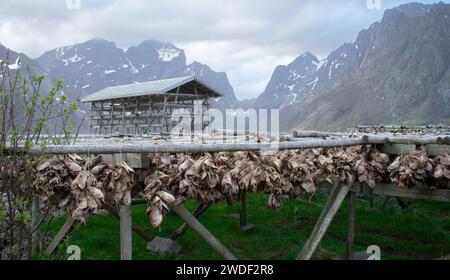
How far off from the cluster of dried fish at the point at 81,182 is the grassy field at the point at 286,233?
11.3 feet

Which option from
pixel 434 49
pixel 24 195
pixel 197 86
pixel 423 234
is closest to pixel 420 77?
pixel 434 49

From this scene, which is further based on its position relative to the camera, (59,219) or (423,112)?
(423,112)

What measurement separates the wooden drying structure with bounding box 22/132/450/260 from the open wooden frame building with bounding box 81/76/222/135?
15656mm

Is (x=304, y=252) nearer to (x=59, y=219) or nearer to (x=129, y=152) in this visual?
(x=129, y=152)

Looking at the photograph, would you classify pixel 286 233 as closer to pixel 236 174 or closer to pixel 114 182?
pixel 236 174

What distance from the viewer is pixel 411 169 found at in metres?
6.59

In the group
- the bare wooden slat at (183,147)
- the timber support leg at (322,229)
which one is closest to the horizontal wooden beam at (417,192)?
the bare wooden slat at (183,147)

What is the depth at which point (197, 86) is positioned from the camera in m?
26.1

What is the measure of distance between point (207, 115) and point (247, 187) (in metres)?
20.1

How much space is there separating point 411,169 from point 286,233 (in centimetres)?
521

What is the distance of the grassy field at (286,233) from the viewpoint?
9.60 m

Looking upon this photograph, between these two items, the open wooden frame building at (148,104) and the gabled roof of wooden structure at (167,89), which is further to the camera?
the open wooden frame building at (148,104)

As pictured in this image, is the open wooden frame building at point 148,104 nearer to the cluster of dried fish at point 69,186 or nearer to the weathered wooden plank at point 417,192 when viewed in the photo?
the weathered wooden plank at point 417,192

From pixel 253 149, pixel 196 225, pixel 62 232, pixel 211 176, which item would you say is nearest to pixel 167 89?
pixel 62 232
